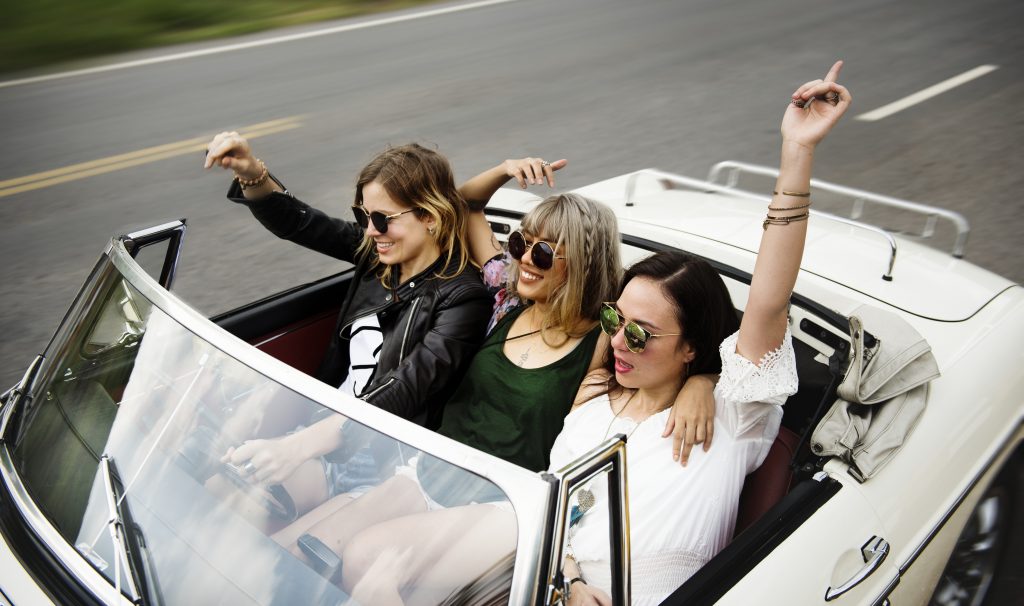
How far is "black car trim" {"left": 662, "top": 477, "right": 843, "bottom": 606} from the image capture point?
1.91 m

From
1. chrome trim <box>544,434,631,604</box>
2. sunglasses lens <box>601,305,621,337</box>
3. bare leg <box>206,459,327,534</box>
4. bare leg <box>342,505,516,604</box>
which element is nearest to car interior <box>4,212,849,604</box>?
chrome trim <box>544,434,631,604</box>

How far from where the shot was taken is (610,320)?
2383mm

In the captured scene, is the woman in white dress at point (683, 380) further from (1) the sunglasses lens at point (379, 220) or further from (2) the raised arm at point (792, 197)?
(1) the sunglasses lens at point (379, 220)

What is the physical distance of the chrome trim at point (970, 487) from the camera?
232cm

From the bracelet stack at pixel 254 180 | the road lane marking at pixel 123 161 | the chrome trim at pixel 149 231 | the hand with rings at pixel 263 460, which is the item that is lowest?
the road lane marking at pixel 123 161

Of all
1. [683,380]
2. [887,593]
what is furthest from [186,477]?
[887,593]

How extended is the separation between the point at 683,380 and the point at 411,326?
3.02ft

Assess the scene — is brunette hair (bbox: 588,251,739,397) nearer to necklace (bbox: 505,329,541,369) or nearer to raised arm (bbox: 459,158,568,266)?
necklace (bbox: 505,329,541,369)

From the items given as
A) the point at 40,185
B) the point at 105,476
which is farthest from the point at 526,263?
the point at 40,185

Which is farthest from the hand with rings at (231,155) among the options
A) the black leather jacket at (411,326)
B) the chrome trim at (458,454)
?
the chrome trim at (458,454)

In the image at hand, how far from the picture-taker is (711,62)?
980 centimetres

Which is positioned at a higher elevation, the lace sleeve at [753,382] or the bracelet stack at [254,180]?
the bracelet stack at [254,180]

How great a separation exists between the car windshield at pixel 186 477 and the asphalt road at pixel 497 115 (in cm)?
286

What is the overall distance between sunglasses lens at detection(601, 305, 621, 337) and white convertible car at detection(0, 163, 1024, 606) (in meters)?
0.58
